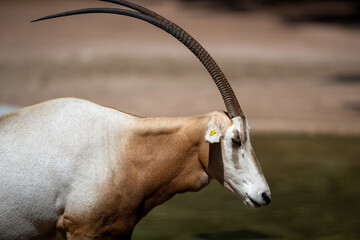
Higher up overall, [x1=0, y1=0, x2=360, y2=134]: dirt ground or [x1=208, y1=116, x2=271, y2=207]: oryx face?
[x1=208, y1=116, x2=271, y2=207]: oryx face

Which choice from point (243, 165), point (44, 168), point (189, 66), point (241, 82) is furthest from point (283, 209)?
point (189, 66)

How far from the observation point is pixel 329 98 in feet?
36.8

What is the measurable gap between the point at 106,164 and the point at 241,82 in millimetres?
9306

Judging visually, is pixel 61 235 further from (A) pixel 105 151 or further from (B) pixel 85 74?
(B) pixel 85 74

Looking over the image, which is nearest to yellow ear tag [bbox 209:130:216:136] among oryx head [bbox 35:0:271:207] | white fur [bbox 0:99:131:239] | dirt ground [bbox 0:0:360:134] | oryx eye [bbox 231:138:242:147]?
oryx head [bbox 35:0:271:207]

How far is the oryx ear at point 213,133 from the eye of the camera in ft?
10.9

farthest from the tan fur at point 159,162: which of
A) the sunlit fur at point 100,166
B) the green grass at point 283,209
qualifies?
the green grass at point 283,209

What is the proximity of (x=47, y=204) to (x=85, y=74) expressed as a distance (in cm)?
1018

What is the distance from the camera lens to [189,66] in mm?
13586

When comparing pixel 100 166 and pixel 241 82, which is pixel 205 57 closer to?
pixel 100 166

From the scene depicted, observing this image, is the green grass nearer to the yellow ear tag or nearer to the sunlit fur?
the sunlit fur

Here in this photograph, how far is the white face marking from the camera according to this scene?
341 cm

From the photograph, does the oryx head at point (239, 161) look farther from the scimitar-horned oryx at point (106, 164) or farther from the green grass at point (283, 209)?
the green grass at point (283, 209)

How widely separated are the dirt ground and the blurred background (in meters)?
0.03
